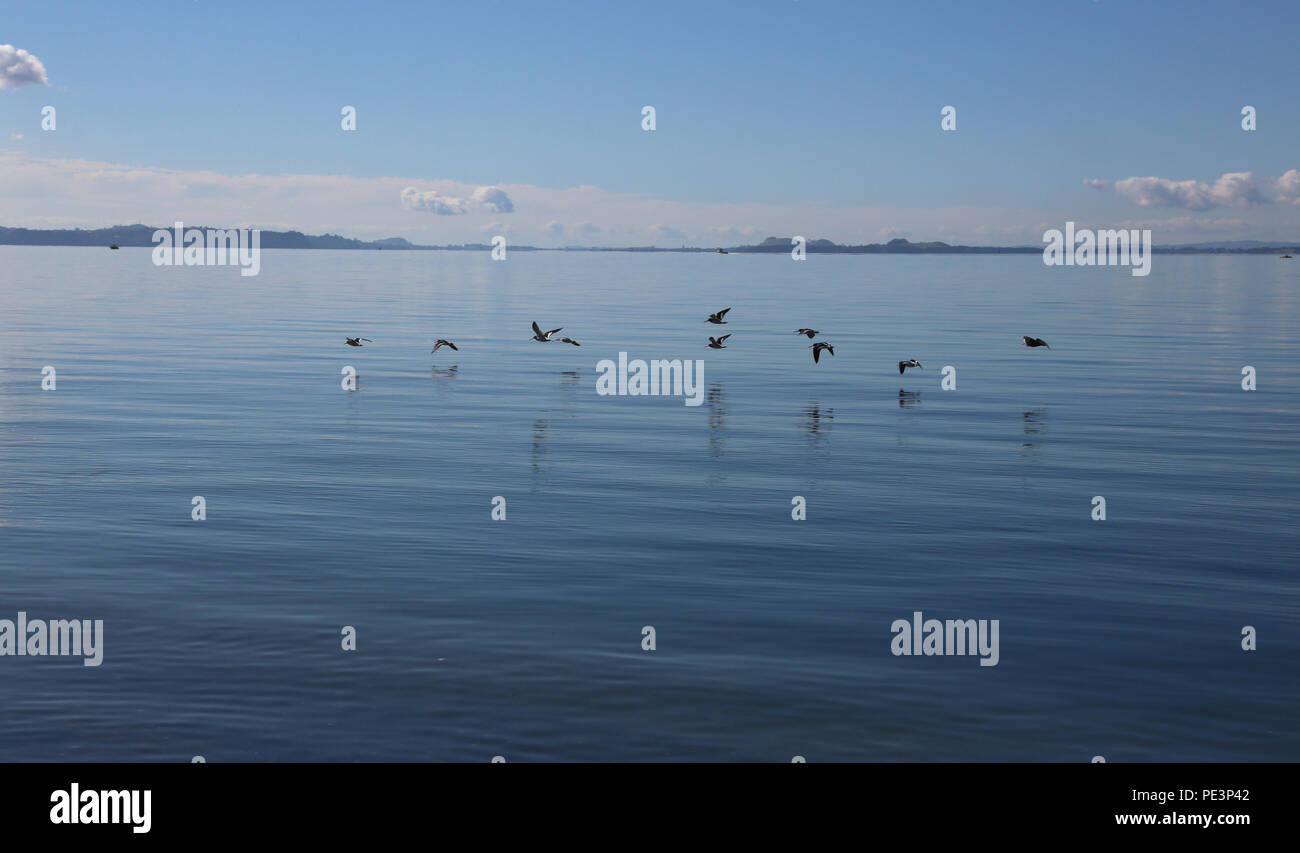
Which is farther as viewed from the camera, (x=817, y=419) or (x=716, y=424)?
(x=817, y=419)

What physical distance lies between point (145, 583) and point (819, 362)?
4634cm

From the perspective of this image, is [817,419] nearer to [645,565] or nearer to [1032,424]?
[1032,424]

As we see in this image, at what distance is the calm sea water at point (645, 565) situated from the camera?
16938mm

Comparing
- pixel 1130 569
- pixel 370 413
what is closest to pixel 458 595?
pixel 1130 569

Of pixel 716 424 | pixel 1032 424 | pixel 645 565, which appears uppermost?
pixel 716 424

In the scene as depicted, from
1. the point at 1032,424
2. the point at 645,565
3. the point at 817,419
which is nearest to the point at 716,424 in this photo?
the point at 817,419

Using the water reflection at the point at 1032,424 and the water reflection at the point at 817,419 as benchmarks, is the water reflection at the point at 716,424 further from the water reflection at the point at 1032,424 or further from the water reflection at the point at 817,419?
the water reflection at the point at 1032,424

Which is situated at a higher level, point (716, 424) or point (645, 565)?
point (716, 424)

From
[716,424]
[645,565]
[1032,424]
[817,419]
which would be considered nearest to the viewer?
[645,565]

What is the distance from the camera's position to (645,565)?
24.9m

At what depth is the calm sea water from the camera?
16938mm

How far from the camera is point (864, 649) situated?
20.0 meters

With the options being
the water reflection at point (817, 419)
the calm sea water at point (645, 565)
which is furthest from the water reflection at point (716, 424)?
the water reflection at point (817, 419)

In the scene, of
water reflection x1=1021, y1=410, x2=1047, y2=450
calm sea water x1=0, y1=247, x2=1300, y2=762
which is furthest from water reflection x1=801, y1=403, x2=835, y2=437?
water reflection x1=1021, y1=410, x2=1047, y2=450
